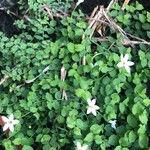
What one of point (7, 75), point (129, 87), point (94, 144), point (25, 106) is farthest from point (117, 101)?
point (7, 75)

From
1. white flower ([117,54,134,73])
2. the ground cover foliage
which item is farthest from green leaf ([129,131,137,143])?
white flower ([117,54,134,73])

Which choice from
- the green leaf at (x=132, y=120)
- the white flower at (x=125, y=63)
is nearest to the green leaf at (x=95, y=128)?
the green leaf at (x=132, y=120)

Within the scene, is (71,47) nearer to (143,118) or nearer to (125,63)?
(125,63)

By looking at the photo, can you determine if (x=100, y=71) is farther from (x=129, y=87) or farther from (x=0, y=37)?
(x=0, y=37)

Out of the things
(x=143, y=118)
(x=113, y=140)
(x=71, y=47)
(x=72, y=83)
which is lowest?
(x=113, y=140)

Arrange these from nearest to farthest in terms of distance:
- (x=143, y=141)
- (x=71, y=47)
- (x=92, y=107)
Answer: (x=143, y=141) → (x=92, y=107) → (x=71, y=47)

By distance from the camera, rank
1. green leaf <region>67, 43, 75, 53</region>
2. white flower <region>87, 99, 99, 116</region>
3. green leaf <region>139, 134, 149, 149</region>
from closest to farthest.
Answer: green leaf <region>139, 134, 149, 149</region>
white flower <region>87, 99, 99, 116</region>
green leaf <region>67, 43, 75, 53</region>

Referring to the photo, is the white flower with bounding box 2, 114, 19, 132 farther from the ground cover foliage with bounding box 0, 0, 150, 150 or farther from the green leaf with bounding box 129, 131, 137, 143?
the green leaf with bounding box 129, 131, 137, 143

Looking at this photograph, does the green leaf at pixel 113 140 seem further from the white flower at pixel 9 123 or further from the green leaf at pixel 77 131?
the white flower at pixel 9 123

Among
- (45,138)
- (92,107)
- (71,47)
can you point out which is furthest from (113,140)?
(71,47)
